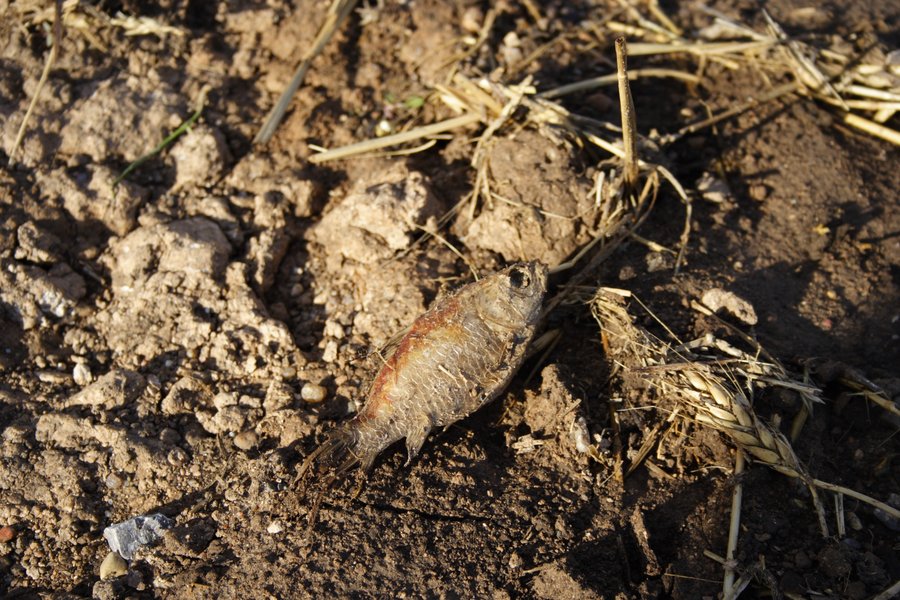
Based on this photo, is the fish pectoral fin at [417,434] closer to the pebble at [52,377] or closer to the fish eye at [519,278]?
the fish eye at [519,278]

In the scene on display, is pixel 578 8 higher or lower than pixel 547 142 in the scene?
higher

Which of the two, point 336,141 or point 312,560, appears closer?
point 312,560

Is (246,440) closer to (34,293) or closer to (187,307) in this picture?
(187,307)

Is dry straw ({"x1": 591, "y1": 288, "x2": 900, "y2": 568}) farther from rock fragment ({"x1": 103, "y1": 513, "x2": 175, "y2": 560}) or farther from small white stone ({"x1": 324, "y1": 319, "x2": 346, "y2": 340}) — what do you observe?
rock fragment ({"x1": 103, "y1": 513, "x2": 175, "y2": 560})

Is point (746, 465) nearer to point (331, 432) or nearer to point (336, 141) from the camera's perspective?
point (331, 432)

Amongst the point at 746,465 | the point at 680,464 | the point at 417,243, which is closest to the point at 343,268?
the point at 417,243

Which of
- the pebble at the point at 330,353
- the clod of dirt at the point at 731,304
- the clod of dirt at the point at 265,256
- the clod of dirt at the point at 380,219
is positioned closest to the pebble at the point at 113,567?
the pebble at the point at 330,353

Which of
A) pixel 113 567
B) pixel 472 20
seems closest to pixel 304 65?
pixel 472 20
